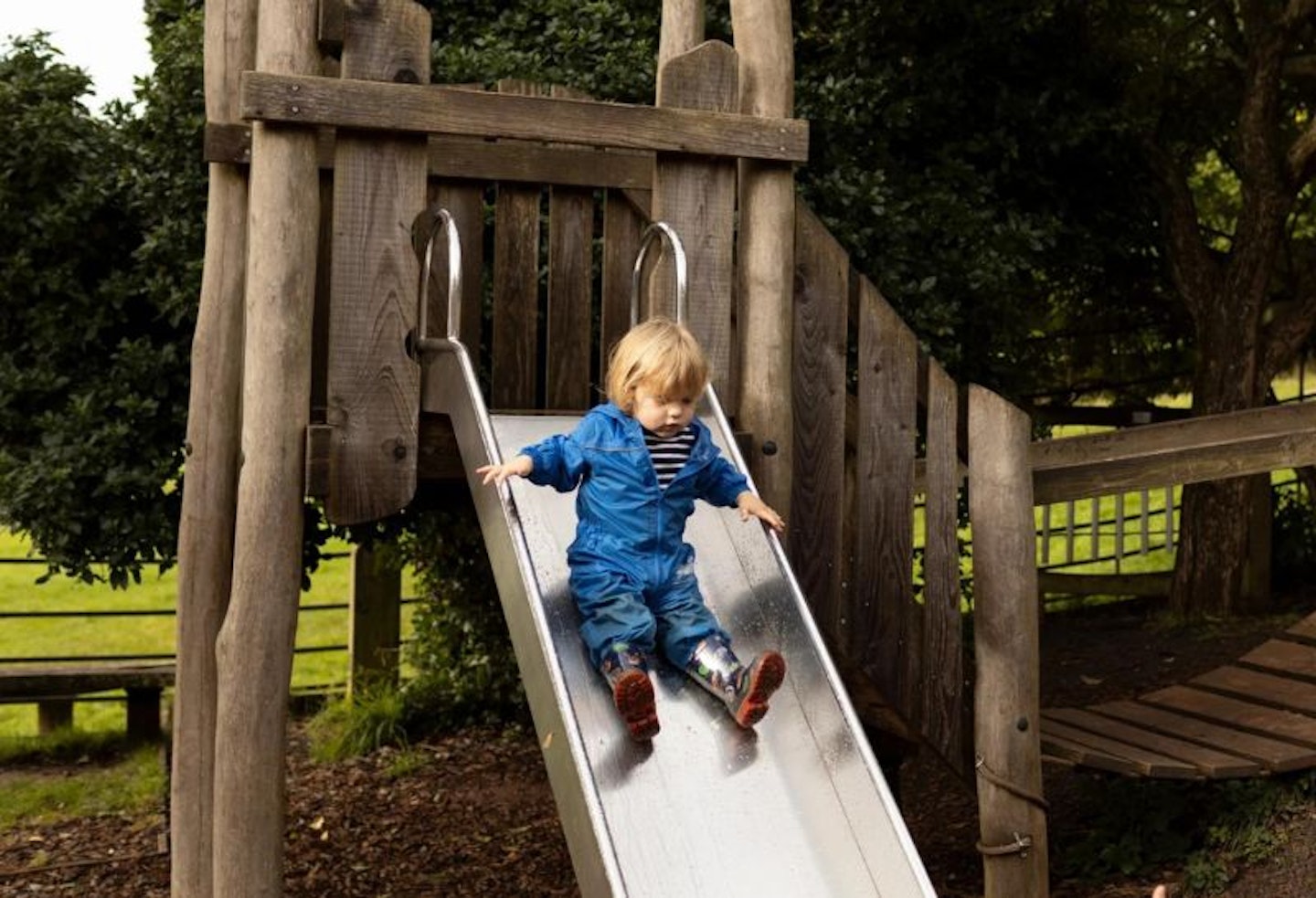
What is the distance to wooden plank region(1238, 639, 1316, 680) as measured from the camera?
5.66m

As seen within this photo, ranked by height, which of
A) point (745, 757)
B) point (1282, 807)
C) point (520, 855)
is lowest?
point (520, 855)

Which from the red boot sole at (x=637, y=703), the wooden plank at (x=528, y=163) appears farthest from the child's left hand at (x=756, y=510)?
the wooden plank at (x=528, y=163)

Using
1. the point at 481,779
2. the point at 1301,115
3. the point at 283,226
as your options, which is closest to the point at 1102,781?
the point at 481,779

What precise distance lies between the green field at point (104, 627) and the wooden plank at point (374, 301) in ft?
20.1

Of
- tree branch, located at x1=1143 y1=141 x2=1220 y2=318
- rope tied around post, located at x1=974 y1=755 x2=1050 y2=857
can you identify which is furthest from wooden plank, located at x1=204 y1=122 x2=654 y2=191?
tree branch, located at x1=1143 y1=141 x2=1220 y2=318

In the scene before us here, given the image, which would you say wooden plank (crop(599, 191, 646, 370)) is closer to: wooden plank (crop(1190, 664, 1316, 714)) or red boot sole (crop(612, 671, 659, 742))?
red boot sole (crop(612, 671, 659, 742))

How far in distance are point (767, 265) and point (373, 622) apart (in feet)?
14.8

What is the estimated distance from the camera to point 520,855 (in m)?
6.71

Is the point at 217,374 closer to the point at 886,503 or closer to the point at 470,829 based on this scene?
the point at 886,503

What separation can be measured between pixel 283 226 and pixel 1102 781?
3935mm

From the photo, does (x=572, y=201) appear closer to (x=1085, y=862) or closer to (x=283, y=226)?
(x=283, y=226)

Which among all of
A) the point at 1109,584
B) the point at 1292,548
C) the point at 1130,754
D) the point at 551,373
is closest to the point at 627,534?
the point at 551,373

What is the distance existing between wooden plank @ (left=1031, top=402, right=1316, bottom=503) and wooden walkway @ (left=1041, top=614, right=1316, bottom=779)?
2.56ft

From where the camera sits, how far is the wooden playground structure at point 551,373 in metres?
4.46
